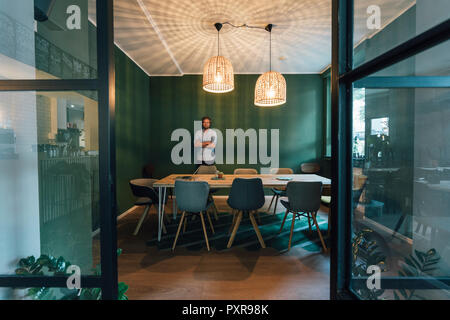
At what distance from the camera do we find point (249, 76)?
5.57 meters

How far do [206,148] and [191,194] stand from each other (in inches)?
112

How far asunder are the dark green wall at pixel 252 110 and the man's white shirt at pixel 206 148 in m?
0.29

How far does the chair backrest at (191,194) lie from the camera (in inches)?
100

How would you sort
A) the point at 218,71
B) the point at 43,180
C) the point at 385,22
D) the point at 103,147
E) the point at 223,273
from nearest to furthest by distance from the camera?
the point at 103,147
the point at 385,22
the point at 43,180
the point at 223,273
the point at 218,71

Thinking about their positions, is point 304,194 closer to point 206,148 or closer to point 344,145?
point 344,145

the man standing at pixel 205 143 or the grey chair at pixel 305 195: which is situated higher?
the man standing at pixel 205 143

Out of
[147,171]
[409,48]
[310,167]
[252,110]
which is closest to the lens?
[409,48]

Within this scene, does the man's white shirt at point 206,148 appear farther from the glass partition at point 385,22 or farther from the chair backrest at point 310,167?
the glass partition at point 385,22

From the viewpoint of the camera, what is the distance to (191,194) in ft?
8.45

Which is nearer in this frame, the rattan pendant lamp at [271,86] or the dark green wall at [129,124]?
the rattan pendant lamp at [271,86]

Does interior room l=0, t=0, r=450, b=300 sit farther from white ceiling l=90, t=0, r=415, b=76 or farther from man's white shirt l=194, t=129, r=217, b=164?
man's white shirt l=194, t=129, r=217, b=164

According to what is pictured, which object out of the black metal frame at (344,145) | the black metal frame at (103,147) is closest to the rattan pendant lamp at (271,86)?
the black metal frame at (344,145)

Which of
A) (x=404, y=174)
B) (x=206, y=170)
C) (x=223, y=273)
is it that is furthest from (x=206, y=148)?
(x=404, y=174)

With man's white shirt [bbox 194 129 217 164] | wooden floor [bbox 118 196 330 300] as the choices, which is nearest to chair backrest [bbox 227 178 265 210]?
wooden floor [bbox 118 196 330 300]
